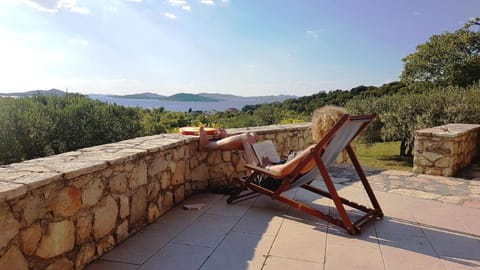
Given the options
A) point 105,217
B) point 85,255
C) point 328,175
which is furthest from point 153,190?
point 328,175

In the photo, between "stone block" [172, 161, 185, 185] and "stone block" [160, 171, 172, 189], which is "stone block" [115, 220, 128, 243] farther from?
"stone block" [172, 161, 185, 185]

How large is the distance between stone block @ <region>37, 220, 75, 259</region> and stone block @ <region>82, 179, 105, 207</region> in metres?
0.19

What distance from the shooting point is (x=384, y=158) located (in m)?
10.9

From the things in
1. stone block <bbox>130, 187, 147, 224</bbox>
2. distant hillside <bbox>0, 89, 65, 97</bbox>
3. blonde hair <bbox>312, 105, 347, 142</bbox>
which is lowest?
stone block <bbox>130, 187, 147, 224</bbox>

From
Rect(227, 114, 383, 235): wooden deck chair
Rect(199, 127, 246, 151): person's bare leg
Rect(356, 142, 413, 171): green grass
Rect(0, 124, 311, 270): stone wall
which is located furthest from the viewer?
Rect(356, 142, 413, 171): green grass

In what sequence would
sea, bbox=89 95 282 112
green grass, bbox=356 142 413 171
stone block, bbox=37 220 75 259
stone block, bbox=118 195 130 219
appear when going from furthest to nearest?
sea, bbox=89 95 282 112
green grass, bbox=356 142 413 171
stone block, bbox=118 195 130 219
stone block, bbox=37 220 75 259

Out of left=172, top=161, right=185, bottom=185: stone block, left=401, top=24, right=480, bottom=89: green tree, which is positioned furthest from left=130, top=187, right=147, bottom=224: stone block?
left=401, top=24, right=480, bottom=89: green tree

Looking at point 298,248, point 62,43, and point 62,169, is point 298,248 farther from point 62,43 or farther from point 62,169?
point 62,43

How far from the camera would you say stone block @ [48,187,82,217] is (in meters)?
2.08

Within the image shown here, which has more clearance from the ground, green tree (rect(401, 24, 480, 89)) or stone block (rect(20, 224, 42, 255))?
green tree (rect(401, 24, 480, 89))

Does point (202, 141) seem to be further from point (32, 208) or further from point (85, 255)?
point (32, 208)

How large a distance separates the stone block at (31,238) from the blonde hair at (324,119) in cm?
246

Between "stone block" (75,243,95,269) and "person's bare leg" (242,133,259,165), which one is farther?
"person's bare leg" (242,133,259,165)

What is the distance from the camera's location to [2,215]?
5.58 ft
